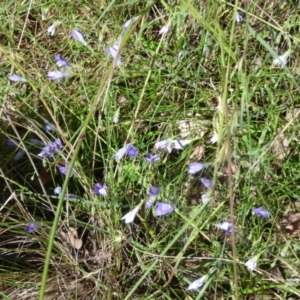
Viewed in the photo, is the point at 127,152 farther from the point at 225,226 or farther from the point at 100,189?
the point at 225,226

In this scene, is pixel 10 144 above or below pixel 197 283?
below

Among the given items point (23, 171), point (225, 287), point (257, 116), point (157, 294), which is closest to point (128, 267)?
point (157, 294)

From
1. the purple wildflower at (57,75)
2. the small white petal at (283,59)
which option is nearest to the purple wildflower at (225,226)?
the small white petal at (283,59)

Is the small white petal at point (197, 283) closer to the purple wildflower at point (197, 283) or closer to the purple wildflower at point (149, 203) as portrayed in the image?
the purple wildflower at point (197, 283)

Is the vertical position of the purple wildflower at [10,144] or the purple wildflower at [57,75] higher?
the purple wildflower at [57,75]

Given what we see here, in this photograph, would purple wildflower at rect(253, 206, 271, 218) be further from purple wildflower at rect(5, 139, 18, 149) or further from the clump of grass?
purple wildflower at rect(5, 139, 18, 149)

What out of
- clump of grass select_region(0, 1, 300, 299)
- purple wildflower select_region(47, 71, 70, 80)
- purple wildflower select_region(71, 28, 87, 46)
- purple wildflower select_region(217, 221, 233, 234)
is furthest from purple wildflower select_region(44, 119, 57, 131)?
purple wildflower select_region(217, 221, 233, 234)

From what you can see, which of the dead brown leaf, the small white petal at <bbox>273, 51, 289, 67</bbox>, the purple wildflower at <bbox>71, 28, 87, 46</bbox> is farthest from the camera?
the purple wildflower at <bbox>71, 28, 87, 46</bbox>

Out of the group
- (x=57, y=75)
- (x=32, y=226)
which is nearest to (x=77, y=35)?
(x=57, y=75)

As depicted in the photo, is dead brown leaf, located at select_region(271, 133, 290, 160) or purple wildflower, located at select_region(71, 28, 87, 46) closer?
dead brown leaf, located at select_region(271, 133, 290, 160)

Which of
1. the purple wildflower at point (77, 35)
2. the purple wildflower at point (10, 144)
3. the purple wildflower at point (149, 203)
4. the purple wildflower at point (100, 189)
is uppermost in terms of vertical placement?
the purple wildflower at point (77, 35)
